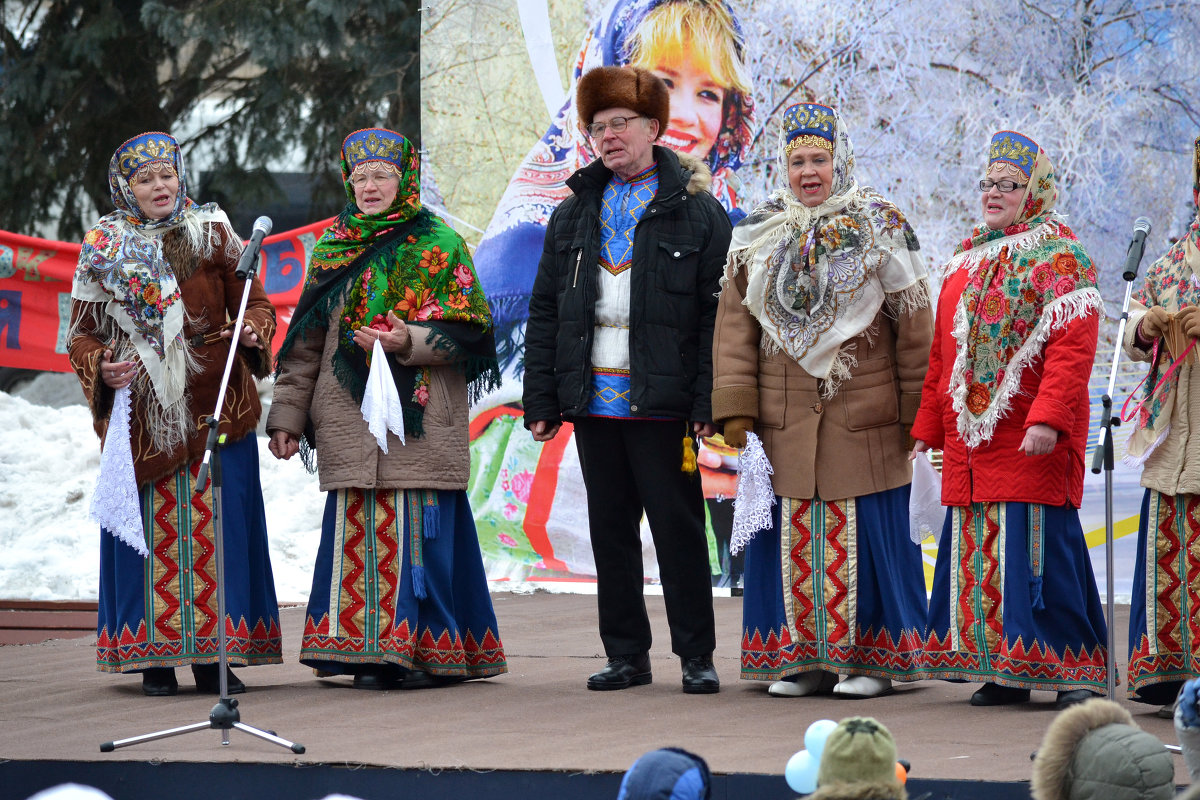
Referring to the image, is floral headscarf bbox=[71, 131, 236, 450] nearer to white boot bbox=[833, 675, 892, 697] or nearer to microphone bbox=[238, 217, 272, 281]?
microphone bbox=[238, 217, 272, 281]

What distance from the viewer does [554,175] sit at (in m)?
7.68

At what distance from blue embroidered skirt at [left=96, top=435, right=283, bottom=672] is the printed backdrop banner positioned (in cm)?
350

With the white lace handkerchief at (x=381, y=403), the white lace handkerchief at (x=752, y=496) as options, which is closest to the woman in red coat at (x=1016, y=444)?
the white lace handkerchief at (x=752, y=496)

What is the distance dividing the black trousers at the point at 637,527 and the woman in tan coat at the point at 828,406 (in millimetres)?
234

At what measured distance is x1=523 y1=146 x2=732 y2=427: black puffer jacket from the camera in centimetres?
478

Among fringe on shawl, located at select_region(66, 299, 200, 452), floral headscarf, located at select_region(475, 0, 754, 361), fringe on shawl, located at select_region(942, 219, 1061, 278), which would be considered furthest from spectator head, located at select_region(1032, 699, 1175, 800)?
floral headscarf, located at select_region(475, 0, 754, 361)

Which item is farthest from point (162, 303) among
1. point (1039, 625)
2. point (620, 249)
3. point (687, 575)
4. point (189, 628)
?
point (1039, 625)

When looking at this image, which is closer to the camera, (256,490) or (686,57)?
(256,490)

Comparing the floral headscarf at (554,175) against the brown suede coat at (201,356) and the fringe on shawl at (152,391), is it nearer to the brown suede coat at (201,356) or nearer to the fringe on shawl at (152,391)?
the brown suede coat at (201,356)

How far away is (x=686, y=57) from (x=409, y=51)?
158 inches

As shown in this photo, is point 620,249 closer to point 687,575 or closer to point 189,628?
point 687,575

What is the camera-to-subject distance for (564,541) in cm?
781

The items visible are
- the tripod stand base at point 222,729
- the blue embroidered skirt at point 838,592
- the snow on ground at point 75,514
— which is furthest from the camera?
the snow on ground at point 75,514

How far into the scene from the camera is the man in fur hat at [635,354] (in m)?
4.80
